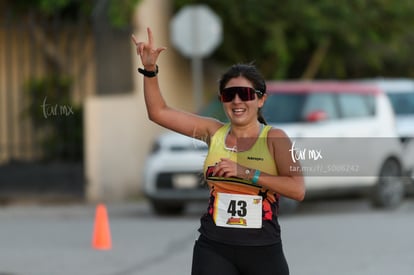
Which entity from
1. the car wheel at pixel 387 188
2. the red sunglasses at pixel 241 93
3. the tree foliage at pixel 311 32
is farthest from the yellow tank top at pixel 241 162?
the tree foliage at pixel 311 32

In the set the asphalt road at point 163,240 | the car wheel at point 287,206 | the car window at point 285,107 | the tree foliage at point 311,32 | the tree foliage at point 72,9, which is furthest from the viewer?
the tree foliage at point 311,32

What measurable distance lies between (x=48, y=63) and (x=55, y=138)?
184 centimetres

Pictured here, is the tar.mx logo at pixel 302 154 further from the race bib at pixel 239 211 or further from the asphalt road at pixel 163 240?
the asphalt road at pixel 163 240

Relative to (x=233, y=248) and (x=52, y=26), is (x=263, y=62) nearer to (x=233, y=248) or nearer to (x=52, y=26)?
(x=52, y=26)

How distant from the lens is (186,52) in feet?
57.5

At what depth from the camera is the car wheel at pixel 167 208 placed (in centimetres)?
1481

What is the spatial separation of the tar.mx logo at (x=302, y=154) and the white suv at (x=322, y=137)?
7.16m

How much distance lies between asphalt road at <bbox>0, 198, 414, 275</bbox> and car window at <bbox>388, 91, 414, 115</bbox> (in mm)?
2657

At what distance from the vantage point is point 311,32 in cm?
1973

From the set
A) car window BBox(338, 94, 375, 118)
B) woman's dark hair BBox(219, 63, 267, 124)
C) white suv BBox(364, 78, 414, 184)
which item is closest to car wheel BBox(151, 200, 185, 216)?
car window BBox(338, 94, 375, 118)

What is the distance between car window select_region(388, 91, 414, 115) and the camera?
18.8m

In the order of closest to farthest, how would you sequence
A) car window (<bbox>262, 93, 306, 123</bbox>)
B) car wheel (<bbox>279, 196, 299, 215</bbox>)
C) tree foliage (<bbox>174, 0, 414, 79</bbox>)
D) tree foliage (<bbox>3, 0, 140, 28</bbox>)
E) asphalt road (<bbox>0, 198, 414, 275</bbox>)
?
→ asphalt road (<bbox>0, 198, 414, 275</bbox>)
car wheel (<bbox>279, 196, 299, 215</bbox>)
car window (<bbox>262, 93, 306, 123</bbox>)
tree foliage (<bbox>3, 0, 140, 28</bbox>)
tree foliage (<bbox>174, 0, 414, 79</bbox>)

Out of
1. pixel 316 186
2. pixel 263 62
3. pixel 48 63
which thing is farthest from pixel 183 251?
pixel 263 62

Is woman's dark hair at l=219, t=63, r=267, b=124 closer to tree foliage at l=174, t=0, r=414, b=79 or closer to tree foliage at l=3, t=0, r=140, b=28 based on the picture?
tree foliage at l=3, t=0, r=140, b=28
